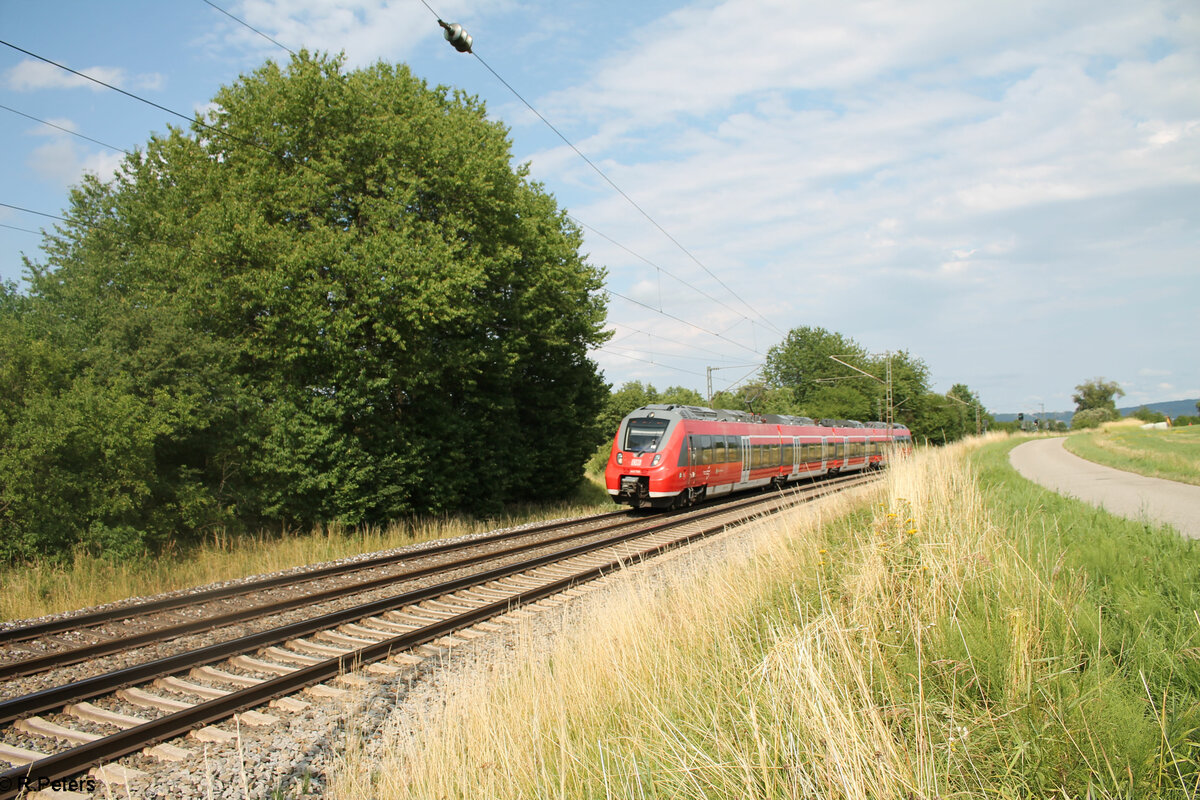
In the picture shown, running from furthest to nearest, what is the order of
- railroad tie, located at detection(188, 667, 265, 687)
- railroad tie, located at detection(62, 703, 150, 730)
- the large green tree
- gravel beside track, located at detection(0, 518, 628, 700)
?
the large green tree, gravel beside track, located at detection(0, 518, 628, 700), railroad tie, located at detection(188, 667, 265, 687), railroad tie, located at detection(62, 703, 150, 730)

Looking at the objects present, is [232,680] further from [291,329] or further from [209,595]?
[291,329]

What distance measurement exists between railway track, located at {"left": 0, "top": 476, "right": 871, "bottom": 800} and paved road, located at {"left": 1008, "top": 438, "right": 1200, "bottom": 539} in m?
8.59

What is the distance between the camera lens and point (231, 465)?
51.4 ft

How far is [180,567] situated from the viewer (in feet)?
38.4

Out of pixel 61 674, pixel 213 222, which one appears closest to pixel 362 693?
pixel 61 674

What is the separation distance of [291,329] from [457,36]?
9223mm

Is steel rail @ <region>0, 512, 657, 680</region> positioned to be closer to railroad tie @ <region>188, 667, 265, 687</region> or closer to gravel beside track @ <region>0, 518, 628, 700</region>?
gravel beside track @ <region>0, 518, 628, 700</region>

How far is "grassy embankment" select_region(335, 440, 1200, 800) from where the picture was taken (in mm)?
2652

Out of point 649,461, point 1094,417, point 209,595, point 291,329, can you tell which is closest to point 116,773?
point 209,595

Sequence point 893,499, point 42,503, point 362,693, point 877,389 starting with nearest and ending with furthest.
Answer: point 362,693
point 893,499
point 42,503
point 877,389

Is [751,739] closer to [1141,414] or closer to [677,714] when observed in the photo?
[677,714]

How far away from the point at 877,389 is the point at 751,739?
197 feet

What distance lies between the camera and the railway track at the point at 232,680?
15.4ft

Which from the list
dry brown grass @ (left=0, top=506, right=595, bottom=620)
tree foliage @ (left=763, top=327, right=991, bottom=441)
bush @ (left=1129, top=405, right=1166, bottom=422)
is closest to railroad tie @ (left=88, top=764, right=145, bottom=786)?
dry brown grass @ (left=0, top=506, right=595, bottom=620)
